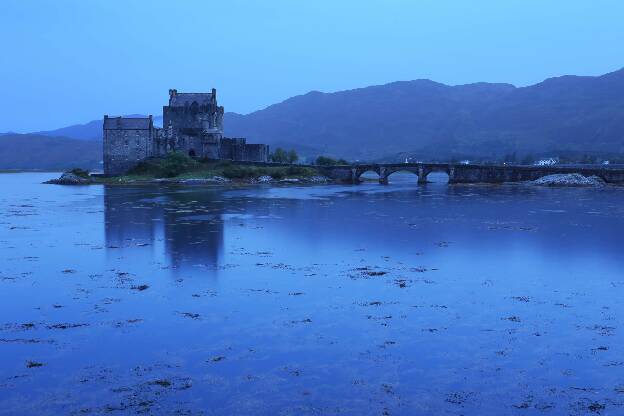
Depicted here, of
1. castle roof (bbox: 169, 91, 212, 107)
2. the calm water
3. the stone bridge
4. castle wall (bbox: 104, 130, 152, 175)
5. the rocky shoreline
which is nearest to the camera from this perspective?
the calm water

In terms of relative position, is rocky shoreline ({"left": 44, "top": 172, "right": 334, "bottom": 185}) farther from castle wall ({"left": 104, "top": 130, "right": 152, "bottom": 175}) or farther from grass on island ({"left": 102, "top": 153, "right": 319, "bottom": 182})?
castle wall ({"left": 104, "top": 130, "right": 152, "bottom": 175})

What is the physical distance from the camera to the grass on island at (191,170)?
88.1 metres

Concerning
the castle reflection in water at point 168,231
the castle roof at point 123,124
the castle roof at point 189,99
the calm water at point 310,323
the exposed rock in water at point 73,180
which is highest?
the castle roof at point 189,99

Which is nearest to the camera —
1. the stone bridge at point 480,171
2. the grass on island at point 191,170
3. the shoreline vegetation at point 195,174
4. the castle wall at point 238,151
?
the shoreline vegetation at point 195,174

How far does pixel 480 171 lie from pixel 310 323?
8918 centimetres

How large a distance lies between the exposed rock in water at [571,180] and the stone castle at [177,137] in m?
45.4

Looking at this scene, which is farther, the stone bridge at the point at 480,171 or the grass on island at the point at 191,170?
the stone bridge at the point at 480,171

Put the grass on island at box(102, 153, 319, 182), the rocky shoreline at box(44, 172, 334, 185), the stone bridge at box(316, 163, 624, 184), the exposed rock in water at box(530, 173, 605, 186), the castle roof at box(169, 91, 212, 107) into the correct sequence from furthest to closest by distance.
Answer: the castle roof at box(169, 91, 212, 107), the stone bridge at box(316, 163, 624, 184), the exposed rock in water at box(530, 173, 605, 186), the grass on island at box(102, 153, 319, 182), the rocky shoreline at box(44, 172, 334, 185)

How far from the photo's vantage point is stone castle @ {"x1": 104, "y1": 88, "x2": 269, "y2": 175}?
92.6 m

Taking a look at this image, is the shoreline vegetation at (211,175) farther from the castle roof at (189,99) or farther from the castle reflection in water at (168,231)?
the castle reflection in water at (168,231)

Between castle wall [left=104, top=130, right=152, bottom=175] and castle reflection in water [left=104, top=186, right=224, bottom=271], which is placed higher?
castle wall [left=104, top=130, right=152, bottom=175]

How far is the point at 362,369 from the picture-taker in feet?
40.6

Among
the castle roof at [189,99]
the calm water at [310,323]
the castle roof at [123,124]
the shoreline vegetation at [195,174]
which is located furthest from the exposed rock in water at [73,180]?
the calm water at [310,323]

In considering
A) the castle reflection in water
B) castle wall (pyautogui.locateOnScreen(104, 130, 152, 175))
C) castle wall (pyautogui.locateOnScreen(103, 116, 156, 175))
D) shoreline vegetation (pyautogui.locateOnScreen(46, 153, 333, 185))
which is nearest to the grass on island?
shoreline vegetation (pyautogui.locateOnScreen(46, 153, 333, 185))
